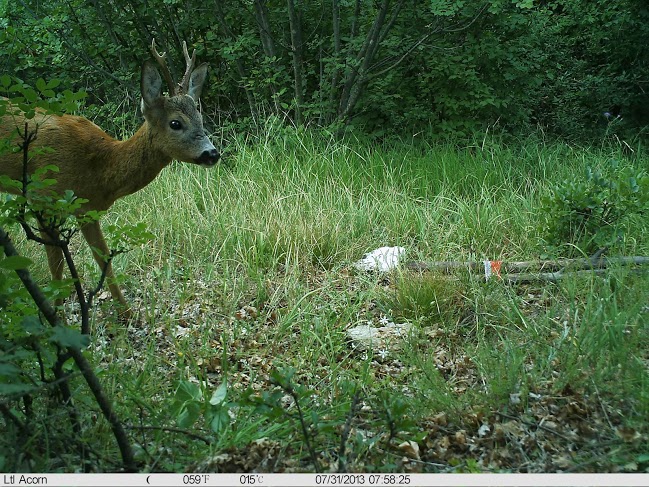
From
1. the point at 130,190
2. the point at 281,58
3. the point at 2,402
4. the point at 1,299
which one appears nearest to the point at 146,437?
the point at 2,402

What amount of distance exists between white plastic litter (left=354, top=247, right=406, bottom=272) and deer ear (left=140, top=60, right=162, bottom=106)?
1874 mm

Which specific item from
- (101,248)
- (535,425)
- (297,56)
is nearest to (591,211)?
(535,425)

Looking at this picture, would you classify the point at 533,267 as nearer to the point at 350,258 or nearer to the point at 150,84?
the point at 350,258

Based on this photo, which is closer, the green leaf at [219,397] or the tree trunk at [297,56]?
the green leaf at [219,397]

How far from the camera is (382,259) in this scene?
5.38 meters

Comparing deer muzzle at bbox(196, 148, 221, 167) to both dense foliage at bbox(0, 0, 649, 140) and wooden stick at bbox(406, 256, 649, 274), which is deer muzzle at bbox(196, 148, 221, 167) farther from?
dense foliage at bbox(0, 0, 649, 140)

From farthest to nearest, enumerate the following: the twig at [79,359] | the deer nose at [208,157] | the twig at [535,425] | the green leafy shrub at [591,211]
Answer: the green leafy shrub at [591,211]
the deer nose at [208,157]
the twig at [535,425]
the twig at [79,359]

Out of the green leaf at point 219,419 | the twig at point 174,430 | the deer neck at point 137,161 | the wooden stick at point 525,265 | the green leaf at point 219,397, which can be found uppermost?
the deer neck at point 137,161

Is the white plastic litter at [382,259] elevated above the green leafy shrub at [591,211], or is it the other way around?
the green leafy shrub at [591,211]

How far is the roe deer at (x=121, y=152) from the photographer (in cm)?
472

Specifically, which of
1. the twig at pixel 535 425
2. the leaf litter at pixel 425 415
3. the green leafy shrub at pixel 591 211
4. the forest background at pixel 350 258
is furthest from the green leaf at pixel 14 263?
the green leafy shrub at pixel 591 211

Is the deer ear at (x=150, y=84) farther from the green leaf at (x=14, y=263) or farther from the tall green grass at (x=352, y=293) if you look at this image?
the green leaf at (x=14, y=263)

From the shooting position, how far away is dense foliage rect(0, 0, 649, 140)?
848 cm

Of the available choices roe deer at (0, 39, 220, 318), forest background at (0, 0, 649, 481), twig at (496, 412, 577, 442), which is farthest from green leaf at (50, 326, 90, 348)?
roe deer at (0, 39, 220, 318)
